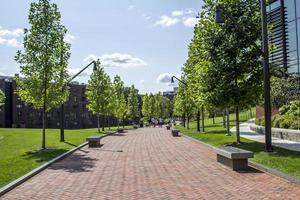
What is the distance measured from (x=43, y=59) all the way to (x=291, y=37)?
89.5 ft

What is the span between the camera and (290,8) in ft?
137

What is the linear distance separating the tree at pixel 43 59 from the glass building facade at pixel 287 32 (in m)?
23.3

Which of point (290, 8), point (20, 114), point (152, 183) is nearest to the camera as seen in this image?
point (152, 183)

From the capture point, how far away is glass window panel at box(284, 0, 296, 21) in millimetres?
41094

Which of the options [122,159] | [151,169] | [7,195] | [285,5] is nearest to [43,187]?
[7,195]

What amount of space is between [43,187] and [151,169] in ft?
13.9

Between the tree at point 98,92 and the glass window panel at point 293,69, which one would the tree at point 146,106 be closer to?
the tree at point 98,92

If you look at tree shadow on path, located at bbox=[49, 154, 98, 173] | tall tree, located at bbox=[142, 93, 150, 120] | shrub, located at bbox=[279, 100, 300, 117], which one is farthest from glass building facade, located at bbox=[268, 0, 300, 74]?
tall tree, located at bbox=[142, 93, 150, 120]

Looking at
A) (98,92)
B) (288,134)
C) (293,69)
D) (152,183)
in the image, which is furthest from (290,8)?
(152,183)

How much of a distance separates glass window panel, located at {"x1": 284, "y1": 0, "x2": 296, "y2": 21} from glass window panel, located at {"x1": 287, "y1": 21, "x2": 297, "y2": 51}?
1.92ft

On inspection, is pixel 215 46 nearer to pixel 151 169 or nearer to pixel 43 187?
pixel 151 169

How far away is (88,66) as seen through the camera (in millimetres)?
32281

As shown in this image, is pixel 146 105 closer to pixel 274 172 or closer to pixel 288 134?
pixel 288 134

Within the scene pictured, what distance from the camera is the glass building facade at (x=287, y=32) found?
40.6 m
